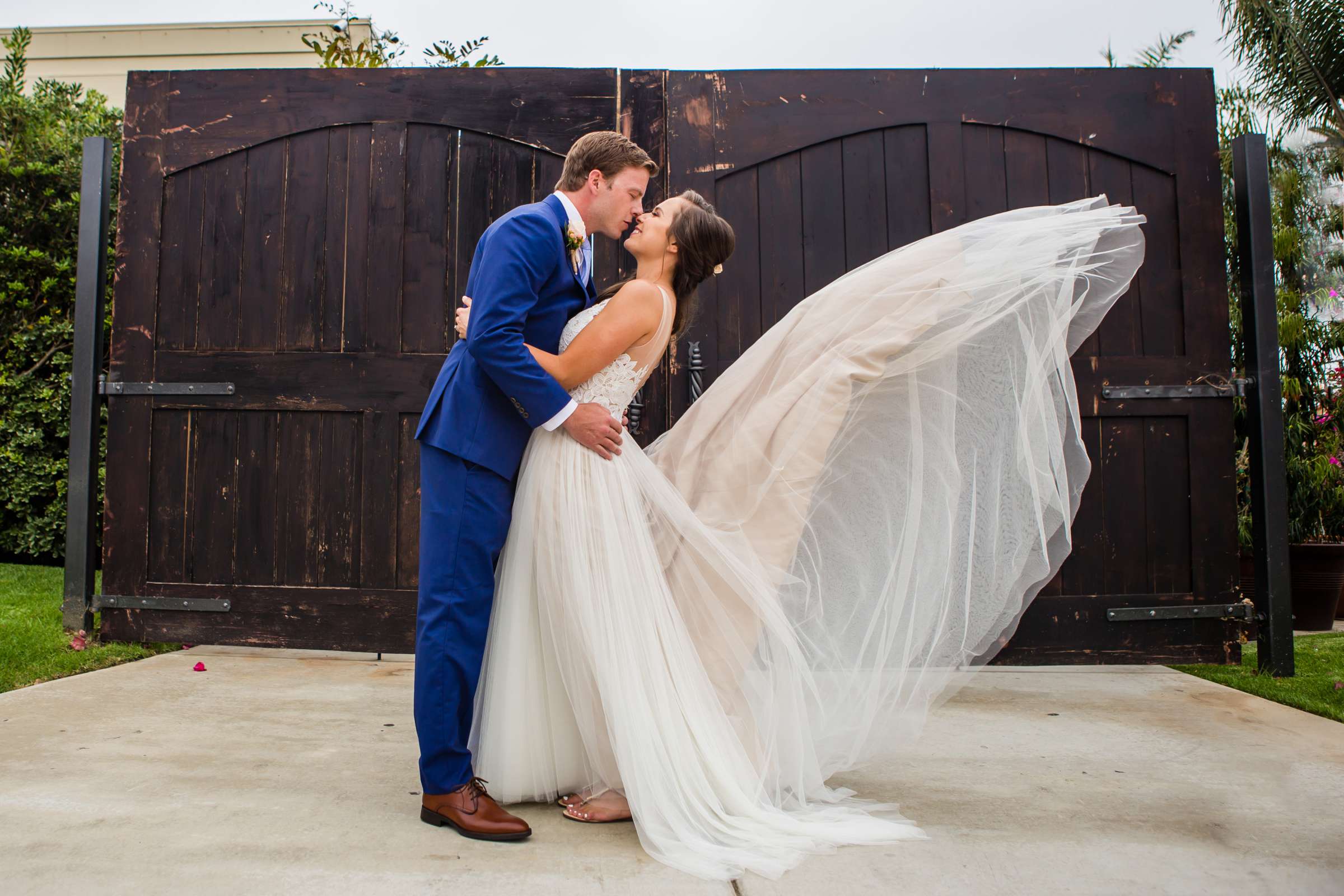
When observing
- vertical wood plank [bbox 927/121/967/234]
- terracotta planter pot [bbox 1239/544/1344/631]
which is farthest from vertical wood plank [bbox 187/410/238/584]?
terracotta planter pot [bbox 1239/544/1344/631]

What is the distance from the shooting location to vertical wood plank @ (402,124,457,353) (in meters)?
3.89

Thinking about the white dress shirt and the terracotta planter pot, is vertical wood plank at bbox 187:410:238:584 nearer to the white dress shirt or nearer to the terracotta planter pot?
the white dress shirt

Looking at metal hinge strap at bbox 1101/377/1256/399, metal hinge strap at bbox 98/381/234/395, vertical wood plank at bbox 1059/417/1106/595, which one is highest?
metal hinge strap at bbox 98/381/234/395

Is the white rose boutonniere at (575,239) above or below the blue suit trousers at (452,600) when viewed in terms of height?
above

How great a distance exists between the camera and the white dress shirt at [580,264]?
213 cm

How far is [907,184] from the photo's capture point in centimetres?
384

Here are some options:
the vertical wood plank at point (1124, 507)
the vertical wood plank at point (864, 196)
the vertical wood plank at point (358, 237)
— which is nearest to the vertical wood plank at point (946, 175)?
the vertical wood plank at point (864, 196)

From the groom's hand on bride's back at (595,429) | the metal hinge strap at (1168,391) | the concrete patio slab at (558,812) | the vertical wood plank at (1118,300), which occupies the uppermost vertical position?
the vertical wood plank at (1118,300)

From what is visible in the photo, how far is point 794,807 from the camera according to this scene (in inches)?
81.4

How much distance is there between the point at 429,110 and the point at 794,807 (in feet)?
10.7

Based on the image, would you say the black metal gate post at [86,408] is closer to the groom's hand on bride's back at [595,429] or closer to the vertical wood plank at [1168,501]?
the groom's hand on bride's back at [595,429]

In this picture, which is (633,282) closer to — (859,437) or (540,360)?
(540,360)

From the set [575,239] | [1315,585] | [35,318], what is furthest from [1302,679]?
[35,318]

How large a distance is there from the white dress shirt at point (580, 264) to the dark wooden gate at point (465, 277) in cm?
139
